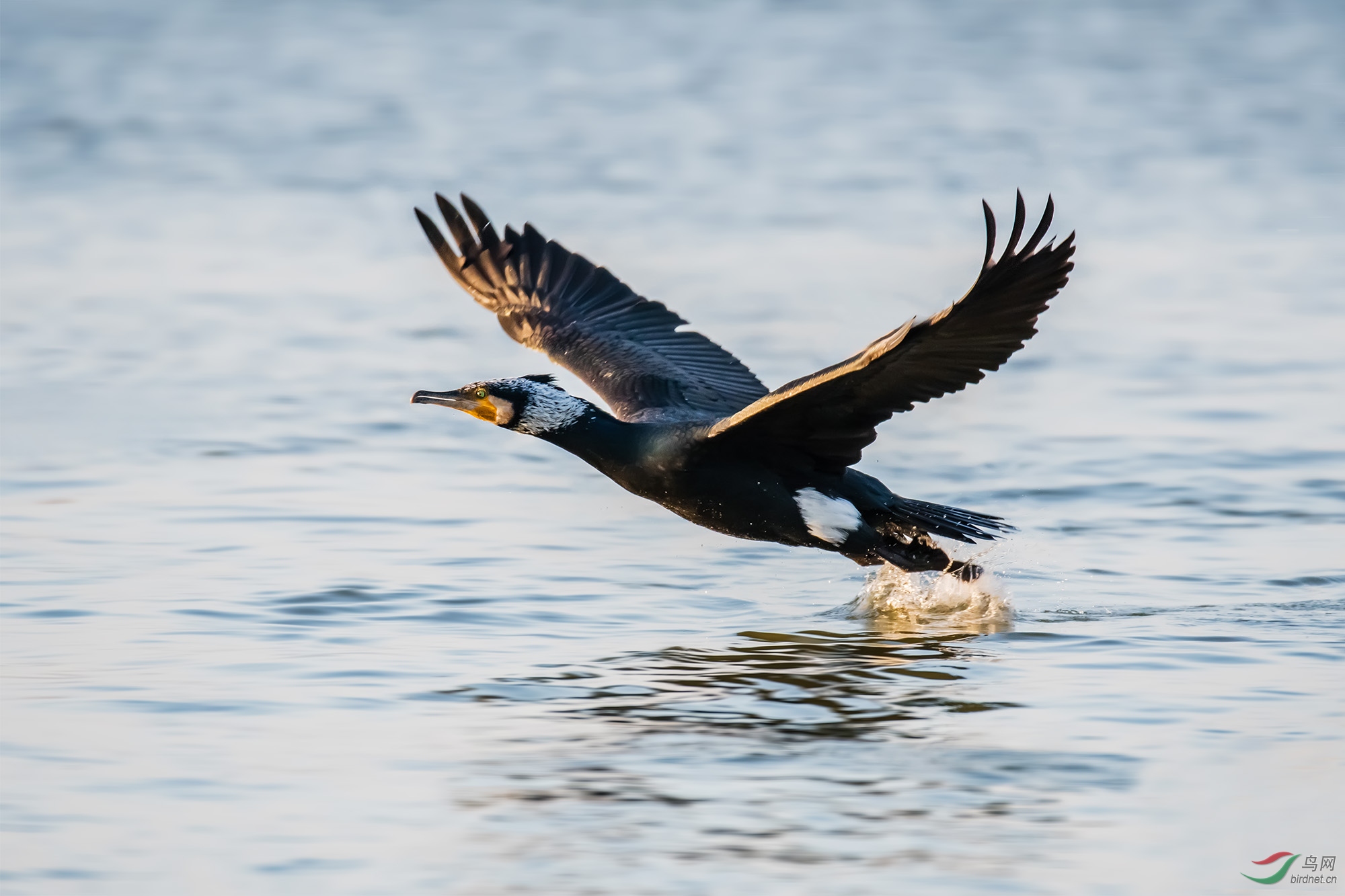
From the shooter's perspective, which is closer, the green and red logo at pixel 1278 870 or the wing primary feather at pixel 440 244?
the green and red logo at pixel 1278 870

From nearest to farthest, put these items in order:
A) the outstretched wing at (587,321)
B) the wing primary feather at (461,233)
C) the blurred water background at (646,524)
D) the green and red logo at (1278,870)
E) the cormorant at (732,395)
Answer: the green and red logo at (1278,870) → the blurred water background at (646,524) → the cormorant at (732,395) → the outstretched wing at (587,321) → the wing primary feather at (461,233)

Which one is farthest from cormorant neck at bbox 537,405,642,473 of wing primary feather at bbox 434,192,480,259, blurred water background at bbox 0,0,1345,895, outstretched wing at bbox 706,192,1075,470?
wing primary feather at bbox 434,192,480,259

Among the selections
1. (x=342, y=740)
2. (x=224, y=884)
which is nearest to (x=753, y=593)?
(x=342, y=740)

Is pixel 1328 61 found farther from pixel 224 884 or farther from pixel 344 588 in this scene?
pixel 224 884

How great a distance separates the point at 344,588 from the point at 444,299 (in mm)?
5643

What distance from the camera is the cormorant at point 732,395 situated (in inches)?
266

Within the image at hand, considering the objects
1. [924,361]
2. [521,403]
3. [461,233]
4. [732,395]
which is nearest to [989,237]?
[924,361]

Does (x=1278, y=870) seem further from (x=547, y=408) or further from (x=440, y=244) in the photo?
(x=440, y=244)

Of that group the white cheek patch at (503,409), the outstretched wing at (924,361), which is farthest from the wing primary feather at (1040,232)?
the white cheek patch at (503,409)

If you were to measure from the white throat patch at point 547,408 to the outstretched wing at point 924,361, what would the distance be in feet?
1.81

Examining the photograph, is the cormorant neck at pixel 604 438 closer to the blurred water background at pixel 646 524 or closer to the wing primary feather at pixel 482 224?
the blurred water background at pixel 646 524

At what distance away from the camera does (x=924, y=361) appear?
22.7 feet

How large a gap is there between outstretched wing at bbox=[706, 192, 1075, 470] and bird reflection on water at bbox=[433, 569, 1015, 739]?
73 cm

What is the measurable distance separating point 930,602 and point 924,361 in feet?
5.14
